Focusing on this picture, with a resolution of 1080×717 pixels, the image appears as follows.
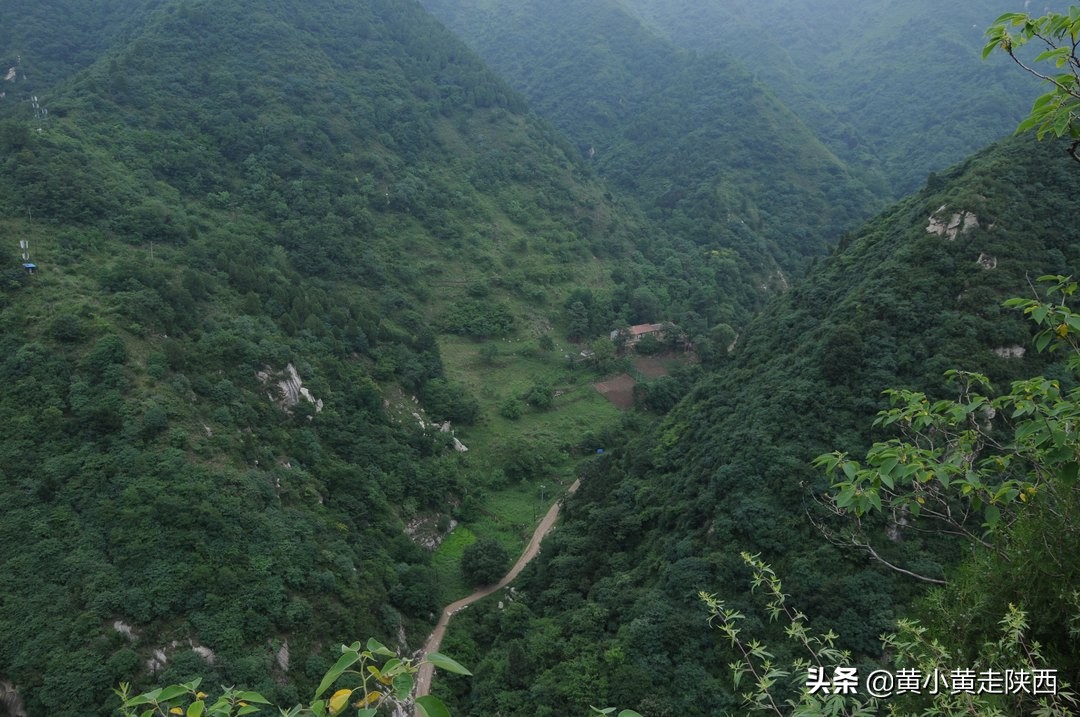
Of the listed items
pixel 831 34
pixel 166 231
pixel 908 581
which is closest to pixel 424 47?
pixel 166 231

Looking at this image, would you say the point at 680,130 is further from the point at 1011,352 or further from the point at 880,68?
the point at 1011,352

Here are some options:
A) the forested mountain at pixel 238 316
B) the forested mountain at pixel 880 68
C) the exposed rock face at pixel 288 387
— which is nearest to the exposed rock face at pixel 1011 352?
the forested mountain at pixel 238 316

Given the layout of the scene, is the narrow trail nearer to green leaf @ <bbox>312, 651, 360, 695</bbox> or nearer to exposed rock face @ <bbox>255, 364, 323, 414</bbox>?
exposed rock face @ <bbox>255, 364, 323, 414</bbox>

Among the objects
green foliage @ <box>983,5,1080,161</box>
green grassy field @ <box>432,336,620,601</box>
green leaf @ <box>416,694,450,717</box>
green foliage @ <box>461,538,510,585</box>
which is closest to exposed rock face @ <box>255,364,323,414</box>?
green grassy field @ <box>432,336,620,601</box>

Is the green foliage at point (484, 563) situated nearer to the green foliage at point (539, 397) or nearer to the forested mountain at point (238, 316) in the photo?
the forested mountain at point (238, 316)

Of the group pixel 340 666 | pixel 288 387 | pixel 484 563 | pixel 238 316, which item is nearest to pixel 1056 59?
pixel 340 666

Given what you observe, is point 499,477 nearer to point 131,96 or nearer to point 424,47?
point 131,96
